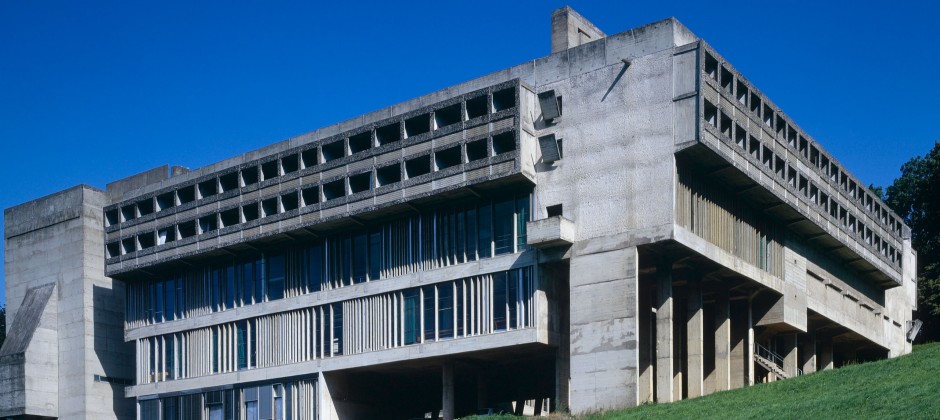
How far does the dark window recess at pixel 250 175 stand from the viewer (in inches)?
3063

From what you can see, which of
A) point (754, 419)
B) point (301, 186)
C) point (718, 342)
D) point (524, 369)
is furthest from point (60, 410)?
point (754, 419)

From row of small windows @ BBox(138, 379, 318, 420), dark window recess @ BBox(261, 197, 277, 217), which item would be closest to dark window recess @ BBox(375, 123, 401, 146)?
dark window recess @ BBox(261, 197, 277, 217)

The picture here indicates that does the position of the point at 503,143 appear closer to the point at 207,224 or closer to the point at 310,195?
the point at 310,195

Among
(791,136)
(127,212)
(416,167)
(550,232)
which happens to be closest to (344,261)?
(416,167)

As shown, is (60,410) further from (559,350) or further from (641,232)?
(641,232)

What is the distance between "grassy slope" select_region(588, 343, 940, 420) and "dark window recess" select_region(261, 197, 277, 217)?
2290 cm

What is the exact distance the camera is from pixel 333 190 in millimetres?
74375

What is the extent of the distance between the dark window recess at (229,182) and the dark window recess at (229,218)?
1276 mm

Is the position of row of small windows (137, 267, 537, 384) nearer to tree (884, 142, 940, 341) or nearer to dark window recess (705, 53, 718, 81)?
dark window recess (705, 53, 718, 81)

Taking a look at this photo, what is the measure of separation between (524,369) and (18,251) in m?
34.3

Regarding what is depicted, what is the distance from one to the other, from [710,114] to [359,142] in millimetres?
17998

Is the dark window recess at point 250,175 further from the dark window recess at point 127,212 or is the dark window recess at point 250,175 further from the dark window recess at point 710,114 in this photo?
the dark window recess at point 710,114

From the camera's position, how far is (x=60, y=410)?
8600cm

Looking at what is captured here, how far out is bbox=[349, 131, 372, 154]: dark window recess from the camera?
73375mm
